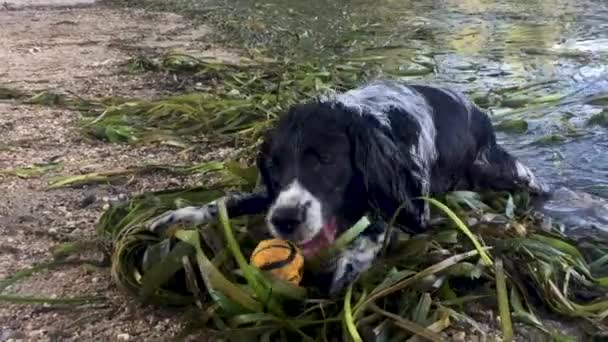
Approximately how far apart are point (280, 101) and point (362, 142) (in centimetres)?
280

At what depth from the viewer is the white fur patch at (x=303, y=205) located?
353 centimetres

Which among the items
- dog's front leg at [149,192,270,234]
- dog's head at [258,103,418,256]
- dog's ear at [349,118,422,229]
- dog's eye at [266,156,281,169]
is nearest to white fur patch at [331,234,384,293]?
dog's head at [258,103,418,256]

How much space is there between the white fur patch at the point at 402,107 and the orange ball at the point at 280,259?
87cm

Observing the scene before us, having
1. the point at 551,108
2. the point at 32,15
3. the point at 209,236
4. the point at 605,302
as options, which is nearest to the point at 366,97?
the point at 209,236

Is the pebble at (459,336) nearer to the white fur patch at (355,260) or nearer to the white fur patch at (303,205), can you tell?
the white fur patch at (355,260)

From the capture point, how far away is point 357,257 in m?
3.64

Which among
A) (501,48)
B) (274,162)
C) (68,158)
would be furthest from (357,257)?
(501,48)

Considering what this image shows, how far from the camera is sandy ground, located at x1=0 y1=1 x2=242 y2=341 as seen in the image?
3426 millimetres

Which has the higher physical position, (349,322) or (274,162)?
(274,162)

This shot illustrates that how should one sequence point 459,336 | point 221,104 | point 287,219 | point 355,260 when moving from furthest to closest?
1. point 221,104
2. point 355,260
3. point 287,219
4. point 459,336

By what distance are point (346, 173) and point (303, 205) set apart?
34cm

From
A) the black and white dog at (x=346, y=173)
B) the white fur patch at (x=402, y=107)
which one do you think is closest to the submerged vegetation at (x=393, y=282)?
the black and white dog at (x=346, y=173)

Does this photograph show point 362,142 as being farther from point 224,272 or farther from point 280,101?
point 280,101

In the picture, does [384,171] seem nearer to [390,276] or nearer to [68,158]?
[390,276]
